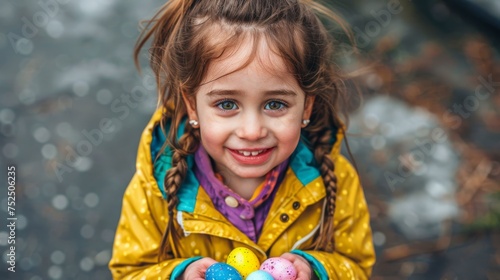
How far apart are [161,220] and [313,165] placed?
0.48 meters

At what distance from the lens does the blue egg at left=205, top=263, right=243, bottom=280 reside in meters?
1.88

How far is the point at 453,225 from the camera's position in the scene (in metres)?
2.82

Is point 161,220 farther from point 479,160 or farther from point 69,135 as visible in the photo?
point 479,160

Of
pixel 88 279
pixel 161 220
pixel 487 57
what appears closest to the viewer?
pixel 161 220

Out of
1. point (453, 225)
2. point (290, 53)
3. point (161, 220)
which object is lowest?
point (453, 225)

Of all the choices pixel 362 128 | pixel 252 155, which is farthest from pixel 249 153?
pixel 362 128

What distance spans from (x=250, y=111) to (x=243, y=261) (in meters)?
0.42

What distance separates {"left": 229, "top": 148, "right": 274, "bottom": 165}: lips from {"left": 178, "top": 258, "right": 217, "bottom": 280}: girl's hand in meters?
0.29

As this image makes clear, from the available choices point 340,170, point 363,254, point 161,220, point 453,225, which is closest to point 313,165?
point 340,170

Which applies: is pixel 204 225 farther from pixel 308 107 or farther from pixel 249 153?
pixel 308 107

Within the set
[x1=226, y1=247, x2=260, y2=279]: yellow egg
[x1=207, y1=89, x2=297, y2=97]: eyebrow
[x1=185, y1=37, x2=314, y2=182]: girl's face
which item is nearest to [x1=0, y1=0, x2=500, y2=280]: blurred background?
[x1=226, y1=247, x2=260, y2=279]: yellow egg

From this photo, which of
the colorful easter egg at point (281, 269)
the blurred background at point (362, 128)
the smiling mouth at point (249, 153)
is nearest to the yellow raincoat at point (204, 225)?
the colorful easter egg at point (281, 269)

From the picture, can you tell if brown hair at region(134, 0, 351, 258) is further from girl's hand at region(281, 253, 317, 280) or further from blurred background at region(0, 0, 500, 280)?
blurred background at region(0, 0, 500, 280)

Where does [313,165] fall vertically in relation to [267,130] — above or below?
below
